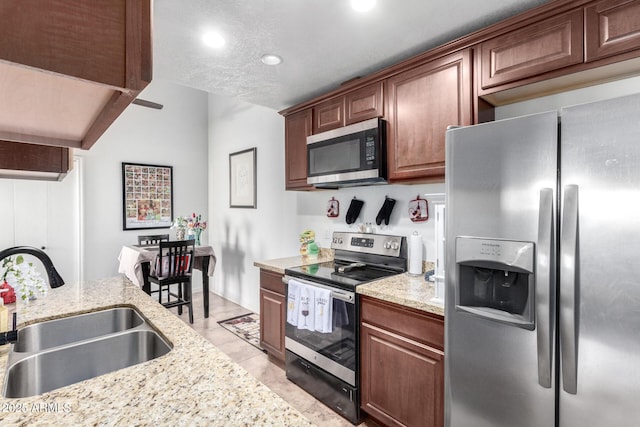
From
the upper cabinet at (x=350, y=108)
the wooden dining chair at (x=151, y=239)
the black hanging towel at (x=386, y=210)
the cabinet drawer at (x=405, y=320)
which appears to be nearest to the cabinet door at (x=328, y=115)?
the upper cabinet at (x=350, y=108)

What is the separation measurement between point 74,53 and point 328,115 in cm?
221

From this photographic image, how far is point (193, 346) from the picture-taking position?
1.06 m

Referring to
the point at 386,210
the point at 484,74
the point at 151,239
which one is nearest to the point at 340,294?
the point at 386,210

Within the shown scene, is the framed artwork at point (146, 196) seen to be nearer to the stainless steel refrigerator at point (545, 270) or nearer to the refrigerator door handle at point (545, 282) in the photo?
the stainless steel refrigerator at point (545, 270)

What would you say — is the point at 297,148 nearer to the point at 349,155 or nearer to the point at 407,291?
the point at 349,155

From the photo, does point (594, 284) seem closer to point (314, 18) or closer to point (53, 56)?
point (53, 56)

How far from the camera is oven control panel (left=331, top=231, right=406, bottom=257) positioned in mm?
2369

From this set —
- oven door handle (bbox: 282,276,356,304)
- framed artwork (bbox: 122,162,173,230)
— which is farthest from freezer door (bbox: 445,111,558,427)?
framed artwork (bbox: 122,162,173,230)

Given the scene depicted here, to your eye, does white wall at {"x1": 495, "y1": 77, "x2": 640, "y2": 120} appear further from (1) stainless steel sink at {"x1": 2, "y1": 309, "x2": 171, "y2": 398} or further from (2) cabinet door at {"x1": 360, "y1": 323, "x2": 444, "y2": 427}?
(1) stainless steel sink at {"x1": 2, "y1": 309, "x2": 171, "y2": 398}

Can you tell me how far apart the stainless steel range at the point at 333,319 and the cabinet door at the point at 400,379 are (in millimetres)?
83

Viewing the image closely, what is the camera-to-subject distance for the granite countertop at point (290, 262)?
2549 mm

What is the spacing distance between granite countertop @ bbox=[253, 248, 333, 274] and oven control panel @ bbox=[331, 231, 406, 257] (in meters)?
0.18

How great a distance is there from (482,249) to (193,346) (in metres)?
1.16

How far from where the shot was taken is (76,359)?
1.09m
